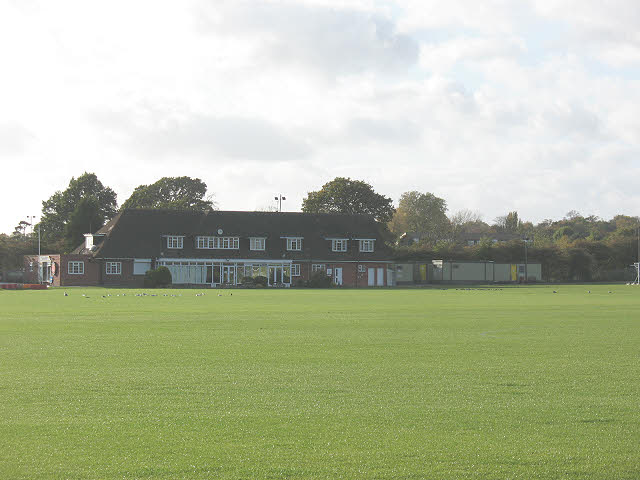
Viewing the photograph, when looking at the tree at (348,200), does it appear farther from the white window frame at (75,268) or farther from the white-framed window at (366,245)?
the white window frame at (75,268)

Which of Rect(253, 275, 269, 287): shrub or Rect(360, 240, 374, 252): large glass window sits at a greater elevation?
Rect(360, 240, 374, 252): large glass window

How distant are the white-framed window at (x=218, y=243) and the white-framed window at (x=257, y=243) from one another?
1.19m

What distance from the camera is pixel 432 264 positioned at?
252 ft

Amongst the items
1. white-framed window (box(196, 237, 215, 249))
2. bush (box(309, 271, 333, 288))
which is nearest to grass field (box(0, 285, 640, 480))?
bush (box(309, 271, 333, 288))

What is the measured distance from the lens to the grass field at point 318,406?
6.09 metres

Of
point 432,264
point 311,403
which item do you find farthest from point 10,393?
point 432,264

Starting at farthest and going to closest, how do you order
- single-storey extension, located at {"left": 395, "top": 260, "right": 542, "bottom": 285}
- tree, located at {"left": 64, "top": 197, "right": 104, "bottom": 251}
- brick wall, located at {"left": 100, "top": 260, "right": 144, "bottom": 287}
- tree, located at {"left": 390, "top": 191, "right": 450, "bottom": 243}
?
tree, located at {"left": 390, "top": 191, "right": 450, "bottom": 243}, tree, located at {"left": 64, "top": 197, "right": 104, "bottom": 251}, single-storey extension, located at {"left": 395, "top": 260, "right": 542, "bottom": 285}, brick wall, located at {"left": 100, "top": 260, "right": 144, "bottom": 287}

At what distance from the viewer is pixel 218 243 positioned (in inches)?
2675

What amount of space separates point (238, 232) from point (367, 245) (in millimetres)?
12083

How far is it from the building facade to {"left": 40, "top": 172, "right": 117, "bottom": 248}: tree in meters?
23.2

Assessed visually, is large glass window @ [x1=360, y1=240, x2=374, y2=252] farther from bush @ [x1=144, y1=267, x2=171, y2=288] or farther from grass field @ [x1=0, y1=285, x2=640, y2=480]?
grass field @ [x1=0, y1=285, x2=640, y2=480]

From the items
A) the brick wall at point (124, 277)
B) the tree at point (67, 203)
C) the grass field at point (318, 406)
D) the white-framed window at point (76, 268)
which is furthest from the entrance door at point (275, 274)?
the grass field at point (318, 406)

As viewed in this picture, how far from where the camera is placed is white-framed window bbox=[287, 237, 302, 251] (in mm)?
68688

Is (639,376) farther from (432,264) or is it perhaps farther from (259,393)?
(432,264)
